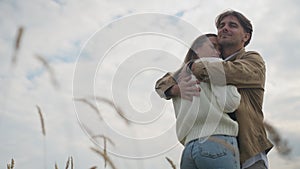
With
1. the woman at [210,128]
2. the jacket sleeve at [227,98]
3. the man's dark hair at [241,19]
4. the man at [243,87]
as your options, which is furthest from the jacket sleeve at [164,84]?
the man's dark hair at [241,19]

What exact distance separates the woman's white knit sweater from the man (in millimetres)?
68

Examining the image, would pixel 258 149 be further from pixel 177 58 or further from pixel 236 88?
pixel 177 58

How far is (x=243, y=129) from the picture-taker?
2666mm

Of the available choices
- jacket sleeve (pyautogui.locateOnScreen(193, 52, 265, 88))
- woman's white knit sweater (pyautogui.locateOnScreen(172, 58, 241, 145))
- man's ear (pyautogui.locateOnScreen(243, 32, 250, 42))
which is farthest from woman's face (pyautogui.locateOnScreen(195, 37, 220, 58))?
man's ear (pyautogui.locateOnScreen(243, 32, 250, 42))

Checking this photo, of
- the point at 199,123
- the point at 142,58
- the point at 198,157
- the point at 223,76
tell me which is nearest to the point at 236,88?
the point at 223,76

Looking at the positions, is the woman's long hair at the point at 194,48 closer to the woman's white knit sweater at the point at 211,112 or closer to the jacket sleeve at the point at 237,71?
the jacket sleeve at the point at 237,71

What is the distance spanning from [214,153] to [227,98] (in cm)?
37

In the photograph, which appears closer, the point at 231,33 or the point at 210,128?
the point at 210,128

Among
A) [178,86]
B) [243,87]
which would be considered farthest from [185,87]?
[243,87]

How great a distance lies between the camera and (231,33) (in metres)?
3.06

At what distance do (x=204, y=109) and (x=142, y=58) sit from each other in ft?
2.67

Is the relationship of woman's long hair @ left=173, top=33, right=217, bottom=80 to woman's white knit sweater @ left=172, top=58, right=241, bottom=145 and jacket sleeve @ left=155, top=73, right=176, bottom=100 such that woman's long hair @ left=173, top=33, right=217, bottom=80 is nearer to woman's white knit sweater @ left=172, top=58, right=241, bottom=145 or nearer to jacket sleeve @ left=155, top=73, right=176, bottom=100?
jacket sleeve @ left=155, top=73, right=176, bottom=100

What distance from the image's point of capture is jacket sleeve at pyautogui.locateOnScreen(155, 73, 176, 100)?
2952 mm

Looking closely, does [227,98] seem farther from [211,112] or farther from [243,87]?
[243,87]
